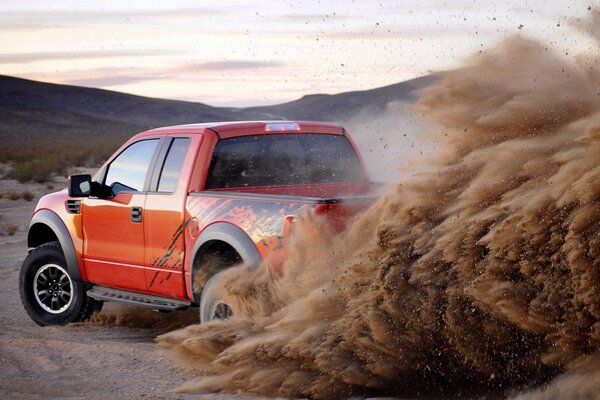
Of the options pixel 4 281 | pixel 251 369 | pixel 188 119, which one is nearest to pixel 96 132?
pixel 188 119

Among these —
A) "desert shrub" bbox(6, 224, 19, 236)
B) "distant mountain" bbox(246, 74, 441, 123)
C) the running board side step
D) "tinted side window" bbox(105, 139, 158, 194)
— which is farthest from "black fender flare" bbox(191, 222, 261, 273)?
"distant mountain" bbox(246, 74, 441, 123)

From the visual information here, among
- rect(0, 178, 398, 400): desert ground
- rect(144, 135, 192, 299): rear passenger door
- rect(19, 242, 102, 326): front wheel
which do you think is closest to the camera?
rect(0, 178, 398, 400): desert ground

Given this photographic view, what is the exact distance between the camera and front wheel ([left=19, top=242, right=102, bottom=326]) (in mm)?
8914

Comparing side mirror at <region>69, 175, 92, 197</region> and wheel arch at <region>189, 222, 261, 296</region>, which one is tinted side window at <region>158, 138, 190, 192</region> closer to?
wheel arch at <region>189, 222, 261, 296</region>

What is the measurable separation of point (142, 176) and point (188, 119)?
123 metres

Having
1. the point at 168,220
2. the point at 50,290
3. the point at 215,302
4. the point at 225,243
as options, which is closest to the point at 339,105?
the point at 50,290

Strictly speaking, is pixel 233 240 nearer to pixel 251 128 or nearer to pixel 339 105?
pixel 251 128

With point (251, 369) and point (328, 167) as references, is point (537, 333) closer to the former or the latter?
point (251, 369)

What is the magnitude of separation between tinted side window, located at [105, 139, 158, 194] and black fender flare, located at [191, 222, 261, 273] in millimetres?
1170

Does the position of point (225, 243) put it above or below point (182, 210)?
below

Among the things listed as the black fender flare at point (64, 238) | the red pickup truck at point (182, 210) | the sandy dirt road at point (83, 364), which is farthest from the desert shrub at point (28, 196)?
the black fender flare at point (64, 238)

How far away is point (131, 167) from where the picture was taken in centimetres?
828

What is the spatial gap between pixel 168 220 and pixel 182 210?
0.63ft

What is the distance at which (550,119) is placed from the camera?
17.7 feet
